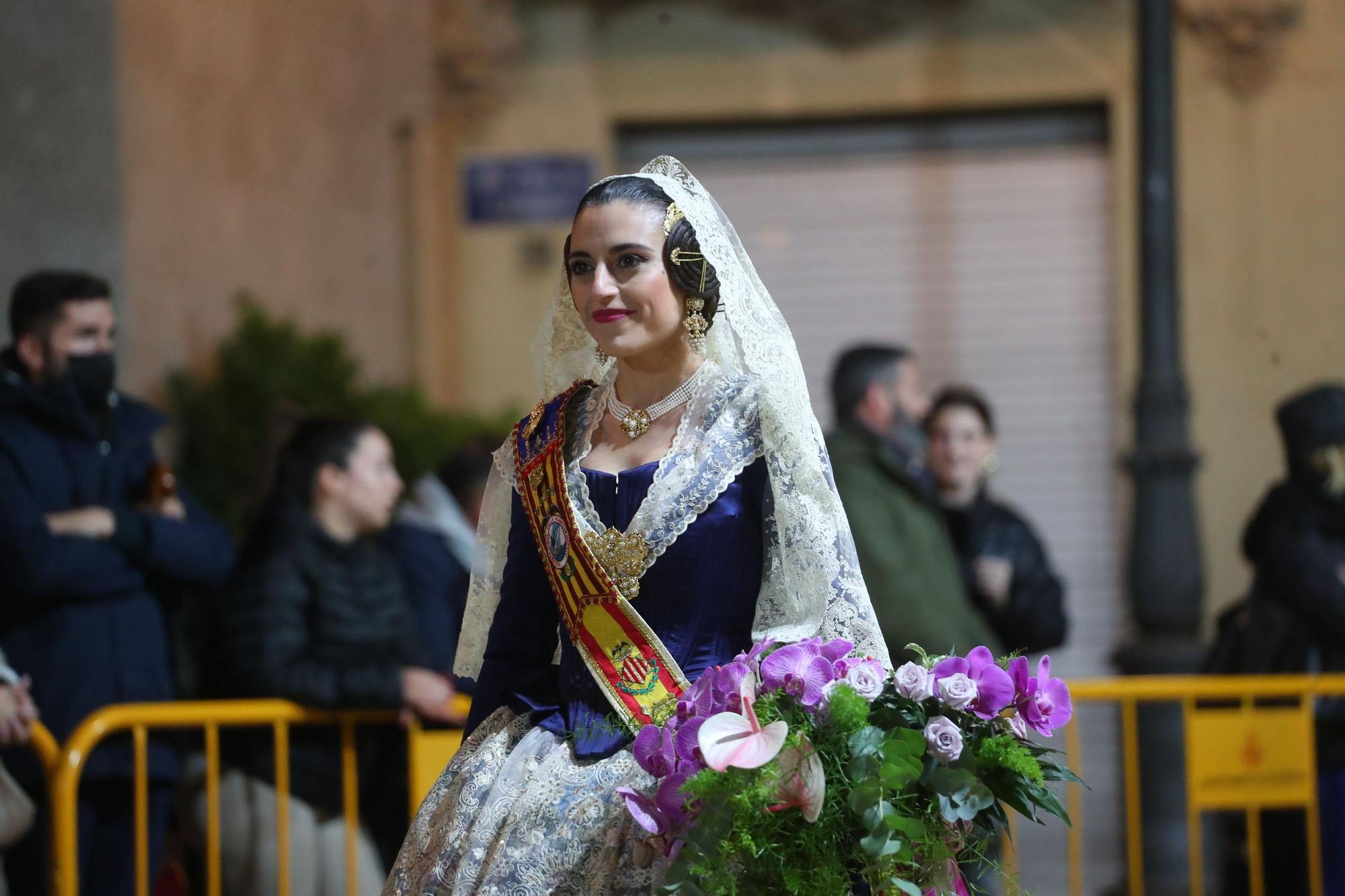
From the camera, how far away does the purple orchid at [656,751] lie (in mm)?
2689

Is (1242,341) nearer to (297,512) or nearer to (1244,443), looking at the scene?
(1244,443)

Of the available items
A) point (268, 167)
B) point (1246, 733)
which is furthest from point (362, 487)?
point (268, 167)

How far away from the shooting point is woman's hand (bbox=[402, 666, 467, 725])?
16.0 ft

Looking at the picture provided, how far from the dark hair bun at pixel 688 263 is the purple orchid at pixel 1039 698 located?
2.69 feet

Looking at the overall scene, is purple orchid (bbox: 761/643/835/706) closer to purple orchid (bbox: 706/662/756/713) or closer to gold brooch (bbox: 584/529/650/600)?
purple orchid (bbox: 706/662/756/713)

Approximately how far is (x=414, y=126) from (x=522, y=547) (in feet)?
20.6

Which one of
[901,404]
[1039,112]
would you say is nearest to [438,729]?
[901,404]

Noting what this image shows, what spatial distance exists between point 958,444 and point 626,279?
9.69ft

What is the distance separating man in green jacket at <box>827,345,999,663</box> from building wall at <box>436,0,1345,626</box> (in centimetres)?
335

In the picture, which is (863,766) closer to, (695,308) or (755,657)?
(755,657)

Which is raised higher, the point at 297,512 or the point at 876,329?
the point at 876,329

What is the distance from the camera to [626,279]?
2975 millimetres

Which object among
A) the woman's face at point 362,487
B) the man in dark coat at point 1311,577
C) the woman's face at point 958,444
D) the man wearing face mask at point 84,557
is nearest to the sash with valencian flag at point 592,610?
the man wearing face mask at point 84,557

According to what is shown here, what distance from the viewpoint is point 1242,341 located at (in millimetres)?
8664
